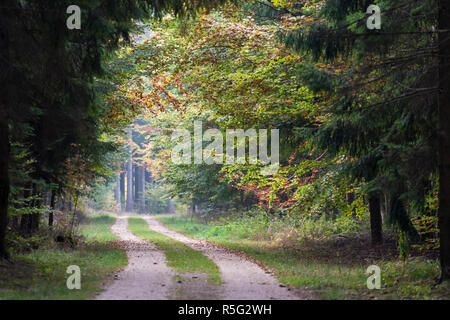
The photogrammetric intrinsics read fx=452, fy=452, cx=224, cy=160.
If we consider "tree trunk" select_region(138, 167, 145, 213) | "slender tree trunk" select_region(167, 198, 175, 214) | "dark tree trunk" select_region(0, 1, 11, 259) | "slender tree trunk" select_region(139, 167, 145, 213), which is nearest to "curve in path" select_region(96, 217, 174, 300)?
"dark tree trunk" select_region(0, 1, 11, 259)

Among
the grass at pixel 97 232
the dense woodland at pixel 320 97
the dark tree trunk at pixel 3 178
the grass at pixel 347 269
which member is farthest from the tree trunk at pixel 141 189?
the dark tree trunk at pixel 3 178

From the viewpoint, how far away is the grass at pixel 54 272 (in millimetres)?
8227

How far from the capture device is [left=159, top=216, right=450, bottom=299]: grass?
8615 mm

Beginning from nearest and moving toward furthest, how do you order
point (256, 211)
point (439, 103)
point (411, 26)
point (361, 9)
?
point (439, 103)
point (411, 26)
point (361, 9)
point (256, 211)

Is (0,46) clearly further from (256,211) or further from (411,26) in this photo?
(256,211)

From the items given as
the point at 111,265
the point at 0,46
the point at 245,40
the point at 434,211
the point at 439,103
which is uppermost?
the point at 245,40

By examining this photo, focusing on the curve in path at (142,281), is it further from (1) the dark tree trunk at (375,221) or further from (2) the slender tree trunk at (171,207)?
(2) the slender tree trunk at (171,207)

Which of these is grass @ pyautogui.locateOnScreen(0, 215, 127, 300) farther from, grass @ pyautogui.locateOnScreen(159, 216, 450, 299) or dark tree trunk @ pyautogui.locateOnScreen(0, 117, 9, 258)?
grass @ pyautogui.locateOnScreen(159, 216, 450, 299)

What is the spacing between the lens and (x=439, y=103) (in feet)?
30.0

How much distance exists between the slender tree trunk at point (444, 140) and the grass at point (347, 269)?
743mm

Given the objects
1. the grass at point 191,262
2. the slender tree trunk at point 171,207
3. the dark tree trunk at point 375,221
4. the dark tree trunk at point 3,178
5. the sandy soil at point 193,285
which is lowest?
the slender tree trunk at point 171,207

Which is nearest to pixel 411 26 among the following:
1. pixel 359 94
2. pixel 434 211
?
pixel 359 94

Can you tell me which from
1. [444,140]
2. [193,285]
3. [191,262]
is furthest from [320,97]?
[193,285]
